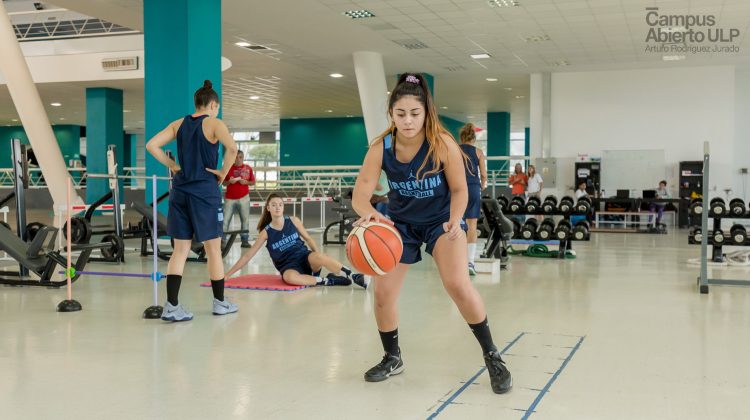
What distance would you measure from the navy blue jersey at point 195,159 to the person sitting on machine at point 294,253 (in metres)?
1.47

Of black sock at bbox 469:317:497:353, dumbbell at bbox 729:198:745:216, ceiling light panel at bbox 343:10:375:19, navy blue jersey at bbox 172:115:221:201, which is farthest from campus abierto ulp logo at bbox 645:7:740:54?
black sock at bbox 469:317:497:353

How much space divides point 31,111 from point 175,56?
2.22 m

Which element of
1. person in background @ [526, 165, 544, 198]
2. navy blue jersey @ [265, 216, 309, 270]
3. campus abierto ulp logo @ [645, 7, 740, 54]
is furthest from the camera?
person in background @ [526, 165, 544, 198]

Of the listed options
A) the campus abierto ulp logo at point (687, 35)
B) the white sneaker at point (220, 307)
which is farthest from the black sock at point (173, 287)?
the campus abierto ulp logo at point (687, 35)

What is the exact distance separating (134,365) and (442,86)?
17.9 m

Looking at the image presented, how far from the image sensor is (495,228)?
301 inches

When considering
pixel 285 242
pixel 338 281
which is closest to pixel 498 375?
pixel 338 281

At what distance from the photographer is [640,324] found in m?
4.59

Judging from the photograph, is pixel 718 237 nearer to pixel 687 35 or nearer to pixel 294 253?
pixel 294 253

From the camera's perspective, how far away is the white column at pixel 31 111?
7.38m

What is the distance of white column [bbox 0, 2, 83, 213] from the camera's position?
24.2 feet

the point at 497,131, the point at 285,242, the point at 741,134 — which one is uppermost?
the point at 497,131

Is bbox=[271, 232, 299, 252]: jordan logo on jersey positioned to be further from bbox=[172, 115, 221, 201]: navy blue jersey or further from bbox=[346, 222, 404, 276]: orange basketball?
bbox=[346, 222, 404, 276]: orange basketball

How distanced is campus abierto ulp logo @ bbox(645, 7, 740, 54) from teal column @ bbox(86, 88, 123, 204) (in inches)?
513
